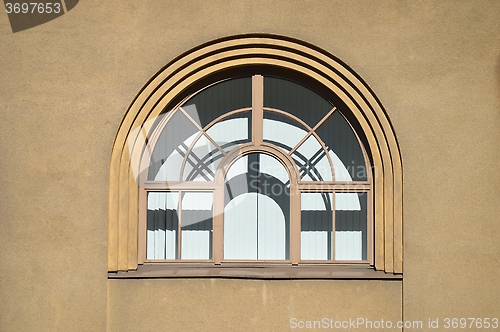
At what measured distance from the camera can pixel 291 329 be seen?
3551mm

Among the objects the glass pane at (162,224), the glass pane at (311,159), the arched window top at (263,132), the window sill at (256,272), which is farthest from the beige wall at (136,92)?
the glass pane at (311,159)

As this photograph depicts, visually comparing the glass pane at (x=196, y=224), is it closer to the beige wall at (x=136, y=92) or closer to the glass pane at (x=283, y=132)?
the beige wall at (x=136, y=92)

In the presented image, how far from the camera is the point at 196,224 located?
13.1ft

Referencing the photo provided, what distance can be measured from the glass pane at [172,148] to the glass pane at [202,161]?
0.09 m

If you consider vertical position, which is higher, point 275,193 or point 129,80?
point 129,80

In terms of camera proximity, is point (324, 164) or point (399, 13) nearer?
point (399, 13)

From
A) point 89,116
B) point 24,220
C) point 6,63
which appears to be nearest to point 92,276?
point 24,220

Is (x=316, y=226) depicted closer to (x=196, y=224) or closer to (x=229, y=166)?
(x=229, y=166)

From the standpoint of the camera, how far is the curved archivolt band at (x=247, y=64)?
361 centimetres

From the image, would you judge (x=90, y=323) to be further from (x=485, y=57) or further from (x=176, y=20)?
(x=485, y=57)

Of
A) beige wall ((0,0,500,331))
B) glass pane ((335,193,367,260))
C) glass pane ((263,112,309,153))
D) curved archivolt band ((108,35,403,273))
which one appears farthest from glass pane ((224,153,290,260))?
curved archivolt band ((108,35,403,273))

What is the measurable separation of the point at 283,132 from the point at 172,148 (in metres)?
1.30

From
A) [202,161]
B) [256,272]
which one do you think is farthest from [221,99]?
[256,272]

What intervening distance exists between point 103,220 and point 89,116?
Result: 108 centimetres
